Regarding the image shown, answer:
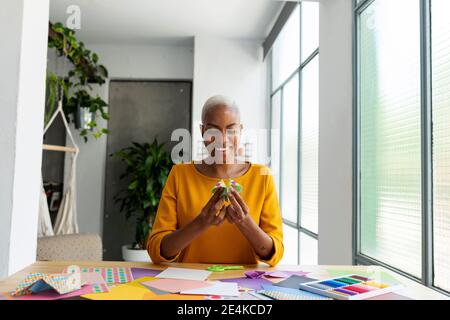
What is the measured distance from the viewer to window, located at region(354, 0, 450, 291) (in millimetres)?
1487

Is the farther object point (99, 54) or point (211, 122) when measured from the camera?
point (99, 54)

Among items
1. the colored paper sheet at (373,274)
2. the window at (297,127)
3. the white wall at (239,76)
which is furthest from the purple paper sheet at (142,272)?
the white wall at (239,76)

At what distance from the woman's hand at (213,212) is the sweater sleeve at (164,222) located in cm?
17

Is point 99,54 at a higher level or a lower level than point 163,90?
higher

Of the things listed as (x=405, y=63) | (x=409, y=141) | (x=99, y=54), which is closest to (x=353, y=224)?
(x=409, y=141)

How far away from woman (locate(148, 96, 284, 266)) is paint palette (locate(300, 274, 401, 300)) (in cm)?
28

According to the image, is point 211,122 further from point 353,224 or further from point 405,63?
point 353,224

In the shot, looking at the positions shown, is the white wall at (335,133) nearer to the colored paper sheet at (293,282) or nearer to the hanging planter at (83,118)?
the colored paper sheet at (293,282)

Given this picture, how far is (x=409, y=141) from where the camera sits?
5.61 feet

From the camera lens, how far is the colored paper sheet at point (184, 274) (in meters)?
1.07

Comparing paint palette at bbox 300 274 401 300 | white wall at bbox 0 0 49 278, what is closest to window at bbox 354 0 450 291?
paint palette at bbox 300 274 401 300

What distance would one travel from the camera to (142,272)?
1131mm

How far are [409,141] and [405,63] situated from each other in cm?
36
